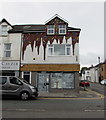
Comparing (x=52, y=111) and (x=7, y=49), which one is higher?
(x=7, y=49)

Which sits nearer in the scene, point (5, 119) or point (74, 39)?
point (5, 119)

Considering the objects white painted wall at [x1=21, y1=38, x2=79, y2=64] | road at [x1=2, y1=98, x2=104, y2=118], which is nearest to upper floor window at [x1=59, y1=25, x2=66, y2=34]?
white painted wall at [x1=21, y1=38, x2=79, y2=64]

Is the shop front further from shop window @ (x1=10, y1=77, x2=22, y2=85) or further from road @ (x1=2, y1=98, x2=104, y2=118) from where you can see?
road @ (x1=2, y1=98, x2=104, y2=118)

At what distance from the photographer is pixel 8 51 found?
20.8 meters

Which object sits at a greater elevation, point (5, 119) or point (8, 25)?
point (8, 25)

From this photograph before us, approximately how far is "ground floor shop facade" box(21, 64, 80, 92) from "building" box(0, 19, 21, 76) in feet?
3.71

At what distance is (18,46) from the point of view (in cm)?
2067

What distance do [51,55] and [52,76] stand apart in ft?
7.59

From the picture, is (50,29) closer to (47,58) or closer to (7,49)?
(47,58)

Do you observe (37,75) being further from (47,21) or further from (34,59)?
(47,21)

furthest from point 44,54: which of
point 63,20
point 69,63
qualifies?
point 63,20

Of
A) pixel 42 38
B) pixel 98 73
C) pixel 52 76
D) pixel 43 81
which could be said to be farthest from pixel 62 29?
pixel 98 73

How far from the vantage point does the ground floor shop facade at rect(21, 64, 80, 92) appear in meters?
19.7

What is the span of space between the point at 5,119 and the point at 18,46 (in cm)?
1398
